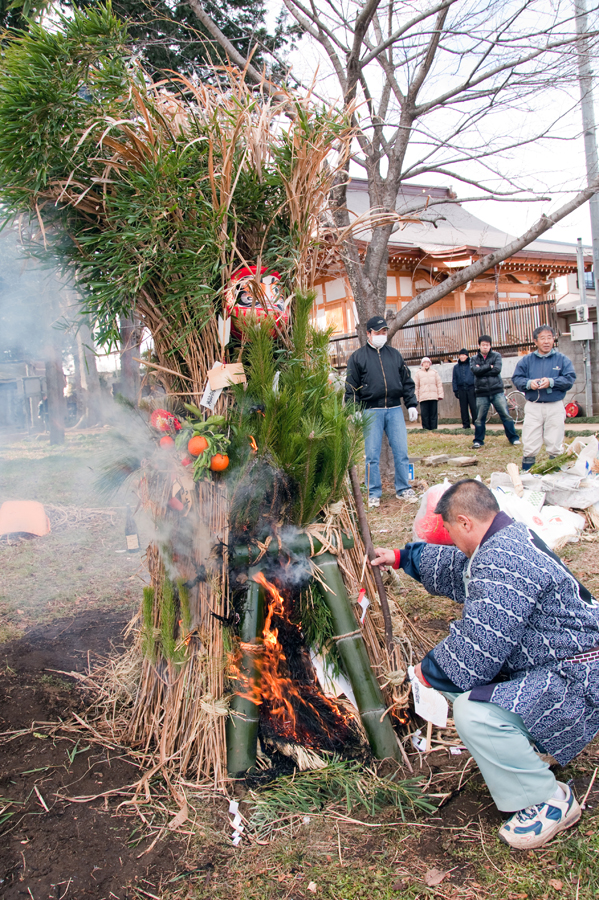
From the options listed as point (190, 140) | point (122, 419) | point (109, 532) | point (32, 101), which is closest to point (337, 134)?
point (190, 140)

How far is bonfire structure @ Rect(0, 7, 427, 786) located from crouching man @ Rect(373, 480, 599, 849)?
17.5 inches

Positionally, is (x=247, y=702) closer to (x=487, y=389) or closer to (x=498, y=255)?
(x=498, y=255)

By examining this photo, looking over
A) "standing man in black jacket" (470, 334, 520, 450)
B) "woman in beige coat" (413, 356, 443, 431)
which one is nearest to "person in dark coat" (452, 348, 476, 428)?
"woman in beige coat" (413, 356, 443, 431)

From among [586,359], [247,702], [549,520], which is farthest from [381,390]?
[586,359]

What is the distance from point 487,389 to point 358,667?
819 cm

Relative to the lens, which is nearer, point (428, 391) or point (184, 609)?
point (184, 609)

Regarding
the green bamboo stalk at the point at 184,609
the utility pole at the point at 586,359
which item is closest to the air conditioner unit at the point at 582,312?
the utility pole at the point at 586,359

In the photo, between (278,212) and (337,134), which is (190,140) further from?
(337,134)

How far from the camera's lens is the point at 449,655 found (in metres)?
1.95

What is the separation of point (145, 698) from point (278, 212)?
2.08 m

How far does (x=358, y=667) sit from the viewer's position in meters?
2.24

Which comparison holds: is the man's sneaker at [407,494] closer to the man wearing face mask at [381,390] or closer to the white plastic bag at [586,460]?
the man wearing face mask at [381,390]

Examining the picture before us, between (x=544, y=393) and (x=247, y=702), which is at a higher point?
(x=544, y=393)

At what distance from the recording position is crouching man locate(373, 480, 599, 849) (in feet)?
6.14
